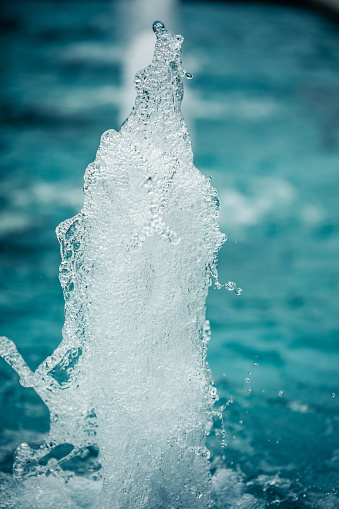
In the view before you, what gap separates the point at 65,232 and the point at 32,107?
3775 mm

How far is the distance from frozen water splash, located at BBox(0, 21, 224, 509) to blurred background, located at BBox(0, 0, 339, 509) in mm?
241

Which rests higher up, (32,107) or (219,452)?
(32,107)

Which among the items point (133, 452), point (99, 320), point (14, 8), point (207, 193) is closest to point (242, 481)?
point (133, 452)

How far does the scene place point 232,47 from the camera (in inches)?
220

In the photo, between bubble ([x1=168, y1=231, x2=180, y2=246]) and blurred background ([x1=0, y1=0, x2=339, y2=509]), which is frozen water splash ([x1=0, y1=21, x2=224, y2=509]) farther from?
blurred background ([x1=0, y1=0, x2=339, y2=509])

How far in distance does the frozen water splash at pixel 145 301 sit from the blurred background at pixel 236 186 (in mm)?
241

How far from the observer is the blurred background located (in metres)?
1.94

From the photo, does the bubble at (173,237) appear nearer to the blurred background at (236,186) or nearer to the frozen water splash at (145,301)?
the frozen water splash at (145,301)

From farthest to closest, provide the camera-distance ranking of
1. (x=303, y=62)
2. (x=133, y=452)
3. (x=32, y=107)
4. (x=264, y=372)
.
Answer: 1. (x=303, y=62)
2. (x=32, y=107)
3. (x=264, y=372)
4. (x=133, y=452)

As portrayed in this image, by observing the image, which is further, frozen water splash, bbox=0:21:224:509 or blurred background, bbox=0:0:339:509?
→ blurred background, bbox=0:0:339:509

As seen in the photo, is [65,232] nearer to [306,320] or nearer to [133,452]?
[133,452]

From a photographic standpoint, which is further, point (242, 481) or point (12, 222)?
point (12, 222)

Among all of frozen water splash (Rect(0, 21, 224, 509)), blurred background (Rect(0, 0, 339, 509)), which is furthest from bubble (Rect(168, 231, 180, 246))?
blurred background (Rect(0, 0, 339, 509))

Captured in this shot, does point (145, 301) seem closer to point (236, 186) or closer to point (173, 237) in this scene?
point (173, 237)
